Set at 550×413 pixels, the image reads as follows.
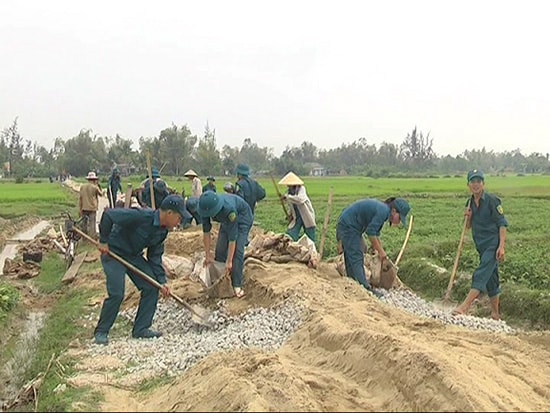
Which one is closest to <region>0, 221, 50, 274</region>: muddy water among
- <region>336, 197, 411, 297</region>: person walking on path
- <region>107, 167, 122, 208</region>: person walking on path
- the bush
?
<region>107, 167, 122, 208</region>: person walking on path

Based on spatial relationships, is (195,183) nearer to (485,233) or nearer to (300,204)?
(300,204)

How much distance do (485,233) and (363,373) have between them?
423 centimetres

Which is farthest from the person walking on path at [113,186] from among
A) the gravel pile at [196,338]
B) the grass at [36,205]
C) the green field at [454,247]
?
the gravel pile at [196,338]

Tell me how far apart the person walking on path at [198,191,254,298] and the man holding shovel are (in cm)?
61

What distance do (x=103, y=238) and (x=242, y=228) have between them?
1.81m

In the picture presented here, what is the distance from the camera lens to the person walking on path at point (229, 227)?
25.2ft

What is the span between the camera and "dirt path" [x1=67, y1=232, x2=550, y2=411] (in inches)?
173

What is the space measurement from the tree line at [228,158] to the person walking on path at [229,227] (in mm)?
47295

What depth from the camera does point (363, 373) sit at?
518 centimetres

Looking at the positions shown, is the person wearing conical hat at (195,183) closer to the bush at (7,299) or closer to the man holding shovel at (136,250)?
the bush at (7,299)

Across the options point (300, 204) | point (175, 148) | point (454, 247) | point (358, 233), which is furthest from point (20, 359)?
point (175, 148)

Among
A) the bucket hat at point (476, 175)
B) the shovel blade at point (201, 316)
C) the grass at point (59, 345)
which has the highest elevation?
the bucket hat at point (476, 175)

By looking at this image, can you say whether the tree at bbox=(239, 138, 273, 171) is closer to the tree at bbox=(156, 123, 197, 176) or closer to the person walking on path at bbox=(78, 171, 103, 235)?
the tree at bbox=(156, 123, 197, 176)

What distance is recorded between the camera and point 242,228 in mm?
8281
